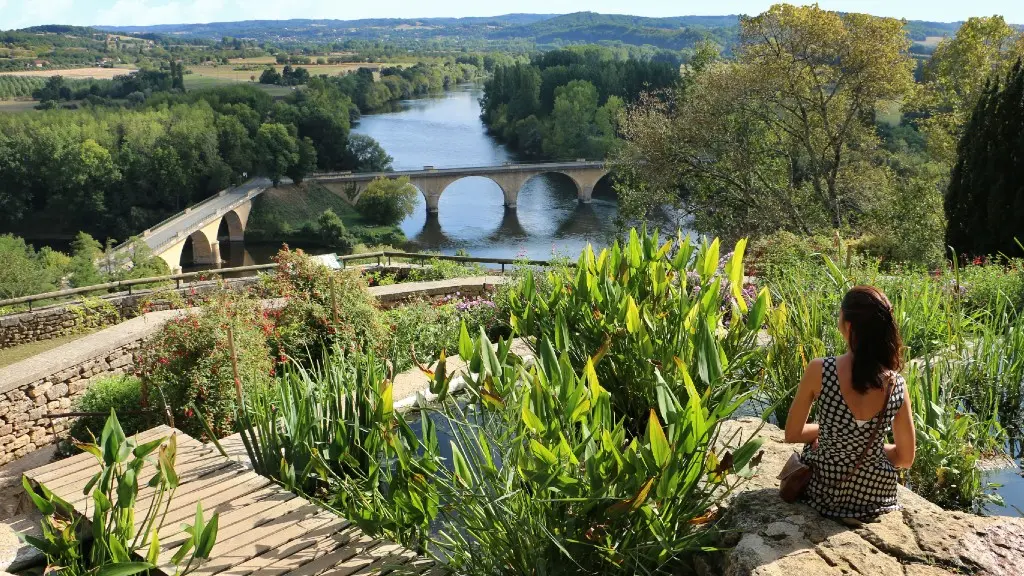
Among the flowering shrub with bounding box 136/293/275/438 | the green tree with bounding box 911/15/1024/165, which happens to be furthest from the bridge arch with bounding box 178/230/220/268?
the flowering shrub with bounding box 136/293/275/438

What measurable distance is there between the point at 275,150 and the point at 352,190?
620 cm

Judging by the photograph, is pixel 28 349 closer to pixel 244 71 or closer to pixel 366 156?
pixel 366 156

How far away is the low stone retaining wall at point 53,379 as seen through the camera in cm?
718

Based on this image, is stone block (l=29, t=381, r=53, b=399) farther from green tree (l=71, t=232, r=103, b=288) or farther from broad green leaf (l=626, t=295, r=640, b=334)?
green tree (l=71, t=232, r=103, b=288)

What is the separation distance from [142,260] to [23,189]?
23.4 meters

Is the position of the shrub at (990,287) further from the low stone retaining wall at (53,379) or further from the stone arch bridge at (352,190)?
the stone arch bridge at (352,190)

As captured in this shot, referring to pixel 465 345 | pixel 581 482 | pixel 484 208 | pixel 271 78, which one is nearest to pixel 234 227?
pixel 484 208

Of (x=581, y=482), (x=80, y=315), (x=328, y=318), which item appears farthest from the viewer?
(x=80, y=315)

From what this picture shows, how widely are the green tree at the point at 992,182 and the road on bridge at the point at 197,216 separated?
34450mm

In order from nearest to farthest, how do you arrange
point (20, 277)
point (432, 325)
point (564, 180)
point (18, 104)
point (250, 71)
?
1. point (432, 325)
2. point (20, 277)
3. point (564, 180)
4. point (18, 104)
5. point (250, 71)

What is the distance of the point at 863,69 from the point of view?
14.6 meters

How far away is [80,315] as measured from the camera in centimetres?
1120

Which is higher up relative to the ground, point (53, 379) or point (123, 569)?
point (123, 569)

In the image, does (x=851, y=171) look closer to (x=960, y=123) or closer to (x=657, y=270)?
(x=960, y=123)
